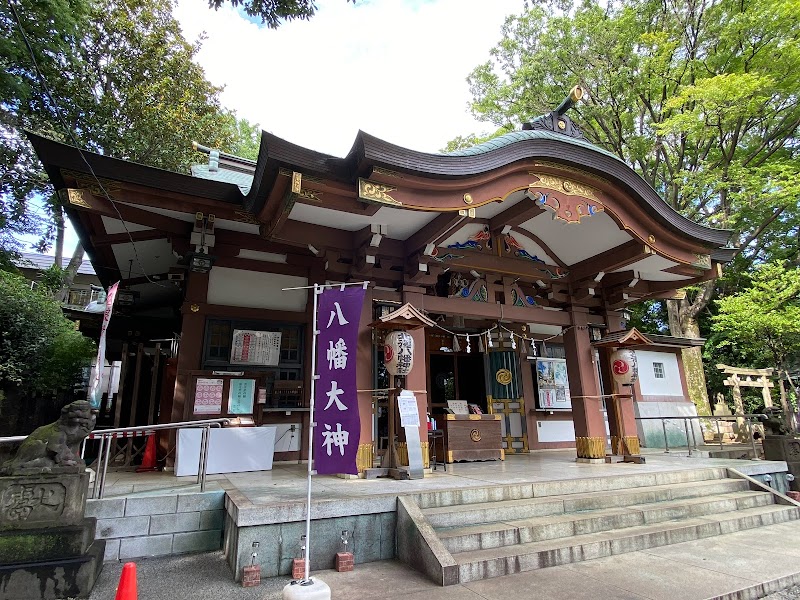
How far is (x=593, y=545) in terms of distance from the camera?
454 cm

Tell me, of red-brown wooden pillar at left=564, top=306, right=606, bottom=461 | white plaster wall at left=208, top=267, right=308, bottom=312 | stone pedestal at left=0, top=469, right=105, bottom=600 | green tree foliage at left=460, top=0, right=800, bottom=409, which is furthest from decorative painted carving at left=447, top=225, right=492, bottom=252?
green tree foliage at left=460, top=0, right=800, bottom=409

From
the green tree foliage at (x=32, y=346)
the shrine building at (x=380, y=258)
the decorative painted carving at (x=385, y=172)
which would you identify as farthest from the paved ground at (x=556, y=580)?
the green tree foliage at (x=32, y=346)

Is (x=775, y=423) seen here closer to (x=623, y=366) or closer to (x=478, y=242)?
(x=623, y=366)

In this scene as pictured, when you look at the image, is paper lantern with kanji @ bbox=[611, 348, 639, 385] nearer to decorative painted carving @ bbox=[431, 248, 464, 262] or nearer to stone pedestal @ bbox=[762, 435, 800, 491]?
stone pedestal @ bbox=[762, 435, 800, 491]

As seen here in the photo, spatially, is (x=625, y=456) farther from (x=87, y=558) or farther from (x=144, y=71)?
(x=144, y=71)

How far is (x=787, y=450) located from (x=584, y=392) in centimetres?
404

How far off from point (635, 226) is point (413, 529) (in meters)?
6.24

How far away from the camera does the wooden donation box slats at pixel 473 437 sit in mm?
8188

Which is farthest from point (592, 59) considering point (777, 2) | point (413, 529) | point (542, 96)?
point (413, 529)

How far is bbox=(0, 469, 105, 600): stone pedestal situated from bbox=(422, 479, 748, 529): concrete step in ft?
10.1

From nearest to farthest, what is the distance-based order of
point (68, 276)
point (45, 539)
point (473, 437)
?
1. point (45, 539)
2. point (473, 437)
3. point (68, 276)

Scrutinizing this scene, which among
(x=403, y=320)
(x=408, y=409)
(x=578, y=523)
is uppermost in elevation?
(x=403, y=320)

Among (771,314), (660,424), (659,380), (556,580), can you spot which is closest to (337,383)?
(556,580)

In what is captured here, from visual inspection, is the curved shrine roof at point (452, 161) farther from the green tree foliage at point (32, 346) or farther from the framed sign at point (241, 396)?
the green tree foliage at point (32, 346)
